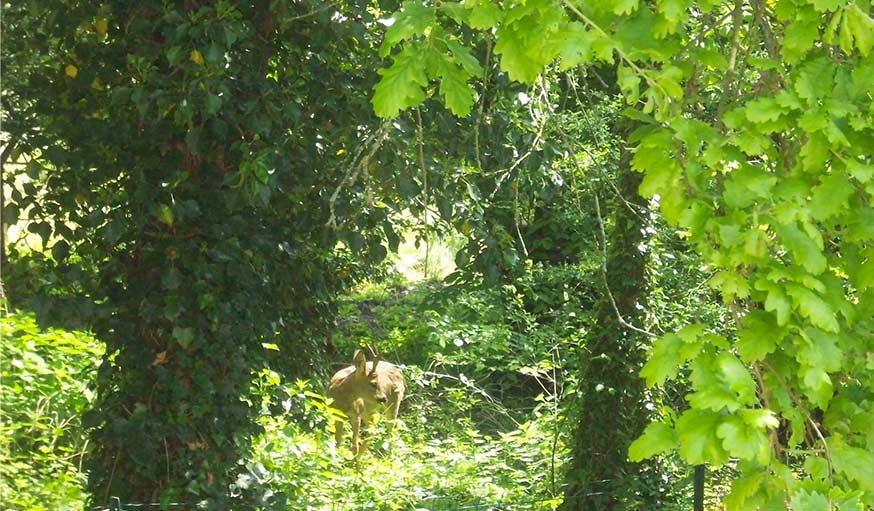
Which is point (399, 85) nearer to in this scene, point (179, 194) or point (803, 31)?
point (803, 31)

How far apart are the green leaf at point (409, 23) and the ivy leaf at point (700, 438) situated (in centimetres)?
103

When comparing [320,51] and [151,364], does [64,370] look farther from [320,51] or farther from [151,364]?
[320,51]

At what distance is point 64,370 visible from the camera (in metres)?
5.83

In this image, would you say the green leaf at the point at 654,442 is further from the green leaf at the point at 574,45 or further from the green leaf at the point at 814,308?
the green leaf at the point at 574,45

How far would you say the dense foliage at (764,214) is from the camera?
7.10 feet

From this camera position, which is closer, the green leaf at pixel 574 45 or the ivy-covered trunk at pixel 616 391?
the green leaf at pixel 574 45

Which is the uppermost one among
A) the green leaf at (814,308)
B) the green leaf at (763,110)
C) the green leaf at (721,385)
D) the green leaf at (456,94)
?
the green leaf at (456,94)

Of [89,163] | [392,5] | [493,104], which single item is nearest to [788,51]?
[392,5]

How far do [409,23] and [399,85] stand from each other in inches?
5.8

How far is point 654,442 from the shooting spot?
2340 mm

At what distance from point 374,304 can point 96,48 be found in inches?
322

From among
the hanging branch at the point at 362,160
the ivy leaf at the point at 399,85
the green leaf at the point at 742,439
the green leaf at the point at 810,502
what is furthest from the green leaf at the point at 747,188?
the hanging branch at the point at 362,160

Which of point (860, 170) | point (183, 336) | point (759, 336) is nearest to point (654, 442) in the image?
point (759, 336)

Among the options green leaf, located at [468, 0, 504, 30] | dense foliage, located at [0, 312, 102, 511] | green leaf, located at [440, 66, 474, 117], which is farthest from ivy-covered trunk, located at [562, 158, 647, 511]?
green leaf, located at [468, 0, 504, 30]
